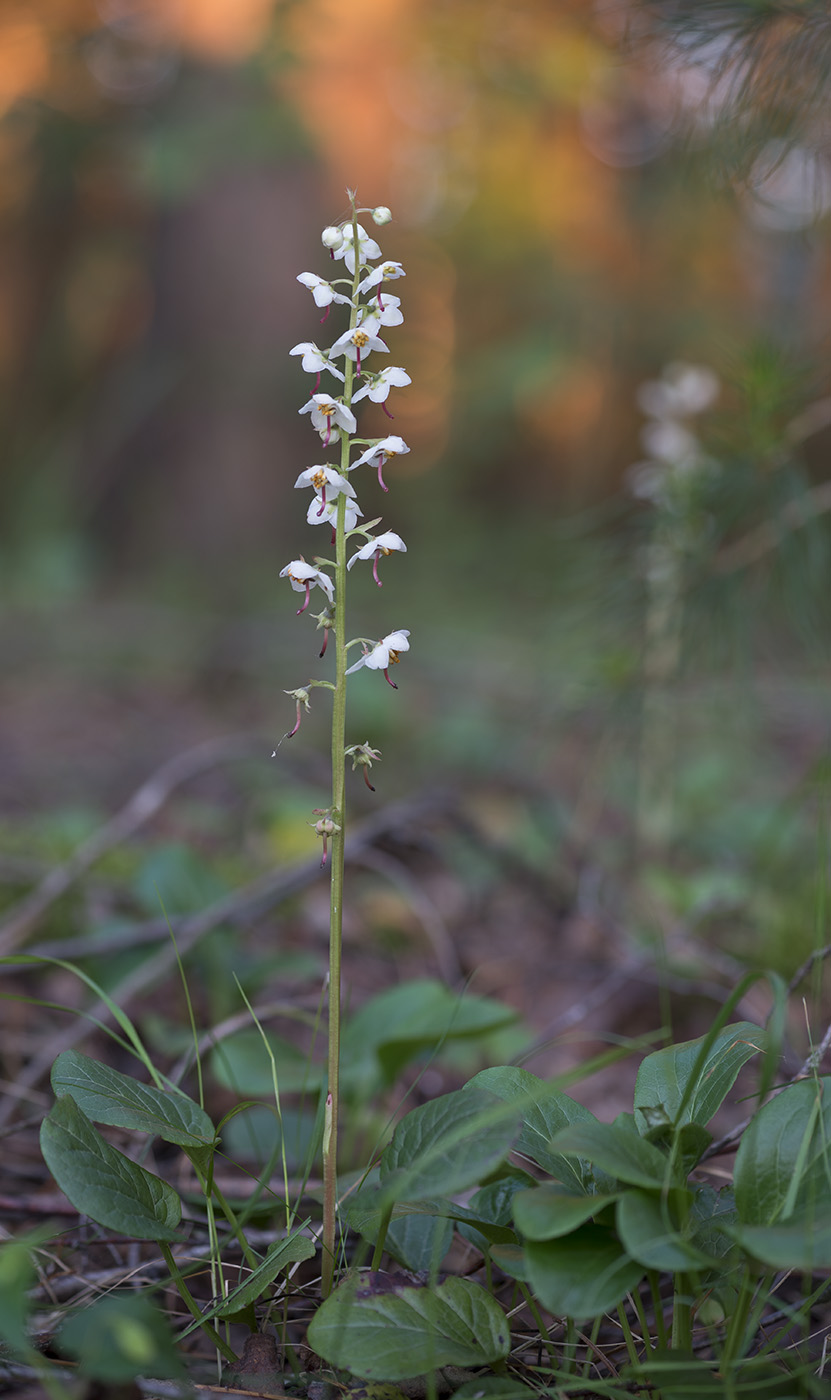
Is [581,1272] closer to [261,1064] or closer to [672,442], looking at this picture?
[261,1064]

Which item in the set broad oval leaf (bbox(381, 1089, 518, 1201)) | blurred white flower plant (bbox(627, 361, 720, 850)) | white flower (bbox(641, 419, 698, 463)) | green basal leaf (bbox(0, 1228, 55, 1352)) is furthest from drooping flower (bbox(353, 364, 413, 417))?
white flower (bbox(641, 419, 698, 463))

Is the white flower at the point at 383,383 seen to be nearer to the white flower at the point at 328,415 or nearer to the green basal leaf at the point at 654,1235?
the white flower at the point at 328,415

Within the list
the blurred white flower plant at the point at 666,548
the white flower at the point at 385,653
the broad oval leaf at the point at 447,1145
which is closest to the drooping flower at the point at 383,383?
the white flower at the point at 385,653

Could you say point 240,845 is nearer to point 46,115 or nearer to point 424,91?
point 46,115

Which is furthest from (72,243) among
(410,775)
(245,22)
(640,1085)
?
(640,1085)

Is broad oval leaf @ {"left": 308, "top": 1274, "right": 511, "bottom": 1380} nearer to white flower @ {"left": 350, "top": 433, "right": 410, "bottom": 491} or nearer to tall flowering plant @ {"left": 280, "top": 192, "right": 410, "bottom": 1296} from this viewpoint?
tall flowering plant @ {"left": 280, "top": 192, "right": 410, "bottom": 1296}

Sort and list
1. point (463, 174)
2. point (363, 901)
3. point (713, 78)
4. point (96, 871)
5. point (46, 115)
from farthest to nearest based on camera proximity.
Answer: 1. point (463, 174)
2. point (46, 115)
3. point (363, 901)
4. point (96, 871)
5. point (713, 78)
